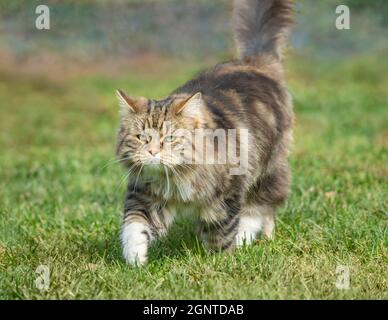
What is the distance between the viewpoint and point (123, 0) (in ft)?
53.3

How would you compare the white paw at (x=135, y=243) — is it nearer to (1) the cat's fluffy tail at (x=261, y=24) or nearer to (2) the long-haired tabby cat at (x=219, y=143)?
(2) the long-haired tabby cat at (x=219, y=143)

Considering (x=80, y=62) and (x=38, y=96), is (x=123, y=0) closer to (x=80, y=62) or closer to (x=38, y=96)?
(x=80, y=62)

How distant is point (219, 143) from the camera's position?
201 inches

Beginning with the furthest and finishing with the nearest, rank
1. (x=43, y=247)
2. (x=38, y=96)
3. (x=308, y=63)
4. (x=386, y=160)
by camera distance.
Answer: (x=308, y=63) → (x=38, y=96) → (x=386, y=160) → (x=43, y=247)

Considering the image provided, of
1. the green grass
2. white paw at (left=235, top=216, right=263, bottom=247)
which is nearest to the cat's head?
the green grass

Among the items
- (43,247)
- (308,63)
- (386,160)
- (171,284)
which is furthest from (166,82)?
(171,284)

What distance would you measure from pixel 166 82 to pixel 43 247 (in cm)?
973

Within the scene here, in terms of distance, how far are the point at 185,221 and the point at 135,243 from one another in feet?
3.92

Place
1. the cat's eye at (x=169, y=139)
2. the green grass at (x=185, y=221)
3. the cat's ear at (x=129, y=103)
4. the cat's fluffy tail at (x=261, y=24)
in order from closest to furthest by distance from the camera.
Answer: the green grass at (x=185, y=221), the cat's eye at (x=169, y=139), the cat's ear at (x=129, y=103), the cat's fluffy tail at (x=261, y=24)

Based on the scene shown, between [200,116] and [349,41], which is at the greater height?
[349,41]

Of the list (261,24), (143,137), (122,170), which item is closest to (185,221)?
(122,170)

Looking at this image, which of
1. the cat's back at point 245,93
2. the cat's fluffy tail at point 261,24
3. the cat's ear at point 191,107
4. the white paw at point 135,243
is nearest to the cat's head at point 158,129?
the cat's ear at point 191,107

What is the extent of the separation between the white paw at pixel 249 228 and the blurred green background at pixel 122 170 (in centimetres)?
25

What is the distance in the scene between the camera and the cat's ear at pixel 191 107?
15.9 ft
